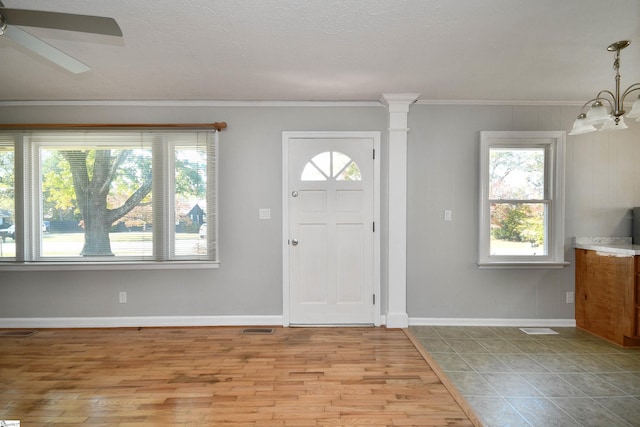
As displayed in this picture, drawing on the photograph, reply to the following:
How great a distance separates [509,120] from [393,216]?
5.22ft

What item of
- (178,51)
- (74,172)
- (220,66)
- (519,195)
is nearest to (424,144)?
(519,195)

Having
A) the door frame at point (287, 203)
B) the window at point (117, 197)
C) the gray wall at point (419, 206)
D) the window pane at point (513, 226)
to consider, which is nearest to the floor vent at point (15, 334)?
the gray wall at point (419, 206)

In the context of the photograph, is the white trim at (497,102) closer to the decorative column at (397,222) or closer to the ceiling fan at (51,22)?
the decorative column at (397,222)

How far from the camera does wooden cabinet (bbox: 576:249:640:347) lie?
10.7ft

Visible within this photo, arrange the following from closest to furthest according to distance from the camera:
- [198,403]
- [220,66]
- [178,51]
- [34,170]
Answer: [198,403]
[178,51]
[220,66]
[34,170]

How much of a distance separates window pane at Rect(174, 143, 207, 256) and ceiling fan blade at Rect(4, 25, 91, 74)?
6.24 feet

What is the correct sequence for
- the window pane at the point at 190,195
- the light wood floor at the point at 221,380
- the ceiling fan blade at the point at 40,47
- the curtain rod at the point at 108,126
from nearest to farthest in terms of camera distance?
1. the ceiling fan blade at the point at 40,47
2. the light wood floor at the point at 221,380
3. the curtain rod at the point at 108,126
4. the window pane at the point at 190,195

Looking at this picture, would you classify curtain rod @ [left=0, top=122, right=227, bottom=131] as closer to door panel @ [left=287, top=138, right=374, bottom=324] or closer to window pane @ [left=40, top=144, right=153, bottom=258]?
window pane @ [left=40, top=144, right=153, bottom=258]

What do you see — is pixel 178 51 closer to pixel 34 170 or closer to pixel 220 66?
pixel 220 66

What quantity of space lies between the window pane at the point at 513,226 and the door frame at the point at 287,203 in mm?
1221

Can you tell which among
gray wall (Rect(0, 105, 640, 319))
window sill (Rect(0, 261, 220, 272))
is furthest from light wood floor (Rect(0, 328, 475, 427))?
window sill (Rect(0, 261, 220, 272))

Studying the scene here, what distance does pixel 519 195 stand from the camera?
3957 mm

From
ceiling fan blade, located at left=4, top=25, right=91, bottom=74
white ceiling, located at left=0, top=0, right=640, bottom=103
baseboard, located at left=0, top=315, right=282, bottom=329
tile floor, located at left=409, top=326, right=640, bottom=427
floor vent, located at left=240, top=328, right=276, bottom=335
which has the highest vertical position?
white ceiling, located at left=0, top=0, right=640, bottom=103

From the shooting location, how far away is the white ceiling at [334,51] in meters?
2.14
